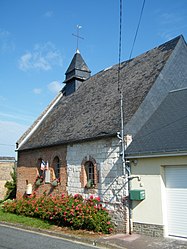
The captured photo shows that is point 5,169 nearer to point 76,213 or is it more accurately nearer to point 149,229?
point 76,213

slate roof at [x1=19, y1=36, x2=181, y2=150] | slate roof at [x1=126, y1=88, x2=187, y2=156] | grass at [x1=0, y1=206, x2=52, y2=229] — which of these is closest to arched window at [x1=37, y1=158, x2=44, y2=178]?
slate roof at [x1=19, y1=36, x2=181, y2=150]

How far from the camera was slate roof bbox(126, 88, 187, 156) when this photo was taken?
28.1ft

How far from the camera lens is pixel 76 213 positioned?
32.4 ft

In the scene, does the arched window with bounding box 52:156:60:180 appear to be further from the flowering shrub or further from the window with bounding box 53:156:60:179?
the flowering shrub

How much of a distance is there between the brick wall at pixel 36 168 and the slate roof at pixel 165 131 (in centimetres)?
451

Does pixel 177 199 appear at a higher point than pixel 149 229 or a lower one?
higher

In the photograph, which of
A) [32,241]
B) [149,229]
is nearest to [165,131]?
[149,229]

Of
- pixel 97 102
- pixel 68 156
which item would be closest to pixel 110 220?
pixel 68 156

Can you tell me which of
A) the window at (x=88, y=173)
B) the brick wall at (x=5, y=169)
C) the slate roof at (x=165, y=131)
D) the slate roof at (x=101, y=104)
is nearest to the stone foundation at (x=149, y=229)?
the slate roof at (x=165, y=131)

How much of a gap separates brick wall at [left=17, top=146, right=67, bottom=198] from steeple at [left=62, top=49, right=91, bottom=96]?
573cm

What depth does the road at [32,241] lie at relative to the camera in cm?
797

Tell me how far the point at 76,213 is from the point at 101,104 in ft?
18.0

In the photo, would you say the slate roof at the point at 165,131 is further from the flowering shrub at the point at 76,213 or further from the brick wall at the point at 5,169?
the brick wall at the point at 5,169

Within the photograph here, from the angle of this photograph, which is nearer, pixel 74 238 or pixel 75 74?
pixel 74 238
